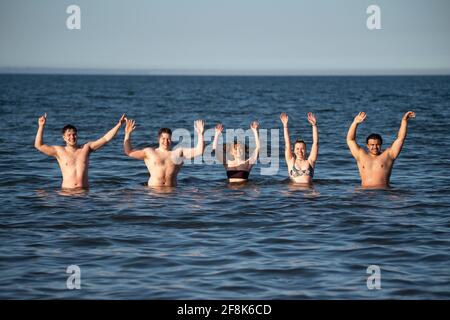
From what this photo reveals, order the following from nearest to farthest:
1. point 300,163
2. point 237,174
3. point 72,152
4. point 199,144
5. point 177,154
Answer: point 199,144, point 72,152, point 177,154, point 300,163, point 237,174

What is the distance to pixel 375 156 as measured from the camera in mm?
15250

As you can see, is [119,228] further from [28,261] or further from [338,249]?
[338,249]

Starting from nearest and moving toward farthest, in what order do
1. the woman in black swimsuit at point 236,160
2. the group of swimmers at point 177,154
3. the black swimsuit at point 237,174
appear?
1. the group of swimmers at point 177,154
2. the woman in black swimsuit at point 236,160
3. the black swimsuit at point 237,174

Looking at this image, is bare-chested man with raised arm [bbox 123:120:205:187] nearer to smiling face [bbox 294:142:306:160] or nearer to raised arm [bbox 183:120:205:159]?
raised arm [bbox 183:120:205:159]

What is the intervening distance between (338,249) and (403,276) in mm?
1490

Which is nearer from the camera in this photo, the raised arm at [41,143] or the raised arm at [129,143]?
the raised arm at [129,143]

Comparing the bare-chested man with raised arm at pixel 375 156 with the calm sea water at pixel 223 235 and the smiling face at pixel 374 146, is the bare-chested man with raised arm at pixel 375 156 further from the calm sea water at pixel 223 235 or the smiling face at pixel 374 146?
the calm sea water at pixel 223 235

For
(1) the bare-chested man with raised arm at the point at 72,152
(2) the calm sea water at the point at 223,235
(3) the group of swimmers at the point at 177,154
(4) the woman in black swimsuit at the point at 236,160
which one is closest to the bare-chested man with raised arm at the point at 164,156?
(3) the group of swimmers at the point at 177,154

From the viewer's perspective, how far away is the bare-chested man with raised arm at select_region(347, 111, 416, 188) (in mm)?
14922

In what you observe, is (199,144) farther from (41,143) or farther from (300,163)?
(41,143)

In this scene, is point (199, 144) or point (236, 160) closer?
point (199, 144)

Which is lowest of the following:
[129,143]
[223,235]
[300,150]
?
[223,235]

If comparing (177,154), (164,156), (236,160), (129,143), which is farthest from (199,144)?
(236,160)

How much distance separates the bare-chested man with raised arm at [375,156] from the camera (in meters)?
14.9
